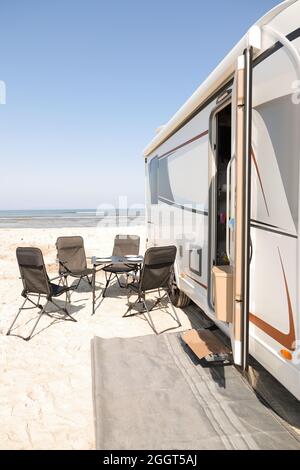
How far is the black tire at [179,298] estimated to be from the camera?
4602 millimetres

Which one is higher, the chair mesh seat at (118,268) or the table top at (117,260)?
the table top at (117,260)

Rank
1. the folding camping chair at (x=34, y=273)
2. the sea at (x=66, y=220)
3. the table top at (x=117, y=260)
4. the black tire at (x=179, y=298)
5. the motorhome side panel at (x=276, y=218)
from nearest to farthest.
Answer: the motorhome side panel at (x=276, y=218)
the folding camping chair at (x=34, y=273)
the black tire at (x=179, y=298)
the table top at (x=117, y=260)
the sea at (x=66, y=220)

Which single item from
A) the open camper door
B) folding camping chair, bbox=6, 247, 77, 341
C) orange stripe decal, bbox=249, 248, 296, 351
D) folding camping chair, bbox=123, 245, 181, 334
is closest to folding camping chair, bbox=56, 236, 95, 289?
folding camping chair, bbox=6, 247, 77, 341

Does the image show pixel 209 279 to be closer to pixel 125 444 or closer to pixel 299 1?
pixel 125 444

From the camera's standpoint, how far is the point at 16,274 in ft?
23.3

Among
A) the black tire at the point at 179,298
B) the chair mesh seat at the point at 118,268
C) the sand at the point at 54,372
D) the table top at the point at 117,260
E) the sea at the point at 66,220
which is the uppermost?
the table top at the point at 117,260

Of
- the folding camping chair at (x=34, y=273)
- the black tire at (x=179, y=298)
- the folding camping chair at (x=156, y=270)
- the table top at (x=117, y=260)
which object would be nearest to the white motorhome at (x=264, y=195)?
the folding camping chair at (x=156, y=270)

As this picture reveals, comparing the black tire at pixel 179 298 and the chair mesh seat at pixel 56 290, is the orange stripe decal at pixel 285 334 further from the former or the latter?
the chair mesh seat at pixel 56 290

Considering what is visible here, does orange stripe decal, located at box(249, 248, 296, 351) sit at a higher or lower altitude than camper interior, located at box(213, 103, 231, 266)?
lower

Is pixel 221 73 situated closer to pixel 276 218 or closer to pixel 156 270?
pixel 276 218

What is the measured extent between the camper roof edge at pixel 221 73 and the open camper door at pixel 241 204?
13 cm

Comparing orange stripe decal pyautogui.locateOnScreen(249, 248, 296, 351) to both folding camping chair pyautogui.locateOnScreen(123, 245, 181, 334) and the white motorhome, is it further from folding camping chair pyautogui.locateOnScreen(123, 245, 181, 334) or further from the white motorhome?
folding camping chair pyautogui.locateOnScreen(123, 245, 181, 334)

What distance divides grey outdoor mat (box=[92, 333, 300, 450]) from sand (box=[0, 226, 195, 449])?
15 cm

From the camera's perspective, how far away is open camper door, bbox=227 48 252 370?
2.12 metres
